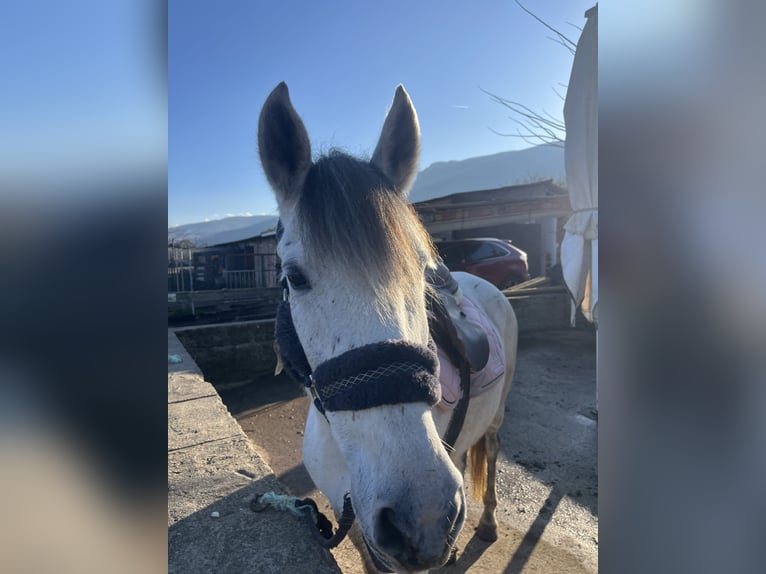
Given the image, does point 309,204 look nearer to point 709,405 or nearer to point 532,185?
point 709,405

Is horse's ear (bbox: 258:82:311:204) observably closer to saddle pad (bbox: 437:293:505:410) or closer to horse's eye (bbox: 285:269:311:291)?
horse's eye (bbox: 285:269:311:291)

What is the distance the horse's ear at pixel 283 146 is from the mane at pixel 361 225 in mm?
72

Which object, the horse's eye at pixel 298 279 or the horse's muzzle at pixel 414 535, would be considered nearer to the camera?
the horse's muzzle at pixel 414 535

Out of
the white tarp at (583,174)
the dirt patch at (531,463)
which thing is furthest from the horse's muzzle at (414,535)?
the white tarp at (583,174)

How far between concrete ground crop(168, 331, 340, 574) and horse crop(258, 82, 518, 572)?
0.42 m

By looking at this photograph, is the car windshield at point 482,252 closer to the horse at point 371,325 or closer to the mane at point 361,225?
the horse at point 371,325

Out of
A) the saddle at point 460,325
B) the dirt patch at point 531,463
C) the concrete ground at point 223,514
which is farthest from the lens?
the dirt patch at point 531,463

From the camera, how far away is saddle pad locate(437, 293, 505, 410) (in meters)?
1.64

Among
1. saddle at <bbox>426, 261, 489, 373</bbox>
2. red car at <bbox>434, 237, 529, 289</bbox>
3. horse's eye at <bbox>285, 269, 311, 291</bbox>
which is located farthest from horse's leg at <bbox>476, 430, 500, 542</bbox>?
red car at <bbox>434, 237, 529, 289</bbox>

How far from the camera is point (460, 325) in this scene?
2.06 m

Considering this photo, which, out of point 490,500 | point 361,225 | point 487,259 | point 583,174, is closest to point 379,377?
point 361,225

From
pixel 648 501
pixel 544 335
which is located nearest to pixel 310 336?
pixel 648 501

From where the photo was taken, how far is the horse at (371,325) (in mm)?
875

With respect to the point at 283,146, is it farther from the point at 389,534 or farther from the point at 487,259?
the point at 487,259
